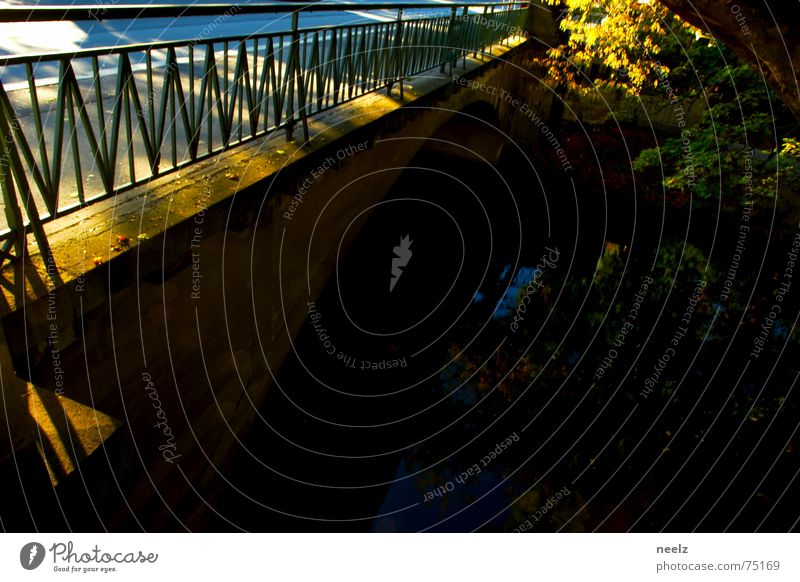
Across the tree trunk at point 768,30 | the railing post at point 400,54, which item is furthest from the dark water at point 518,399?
the tree trunk at point 768,30

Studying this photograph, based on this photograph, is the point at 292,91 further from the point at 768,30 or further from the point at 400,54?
the point at 768,30

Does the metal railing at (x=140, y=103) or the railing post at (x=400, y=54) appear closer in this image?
the metal railing at (x=140, y=103)

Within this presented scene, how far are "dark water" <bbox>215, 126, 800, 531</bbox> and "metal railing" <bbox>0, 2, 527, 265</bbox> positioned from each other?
3558 mm

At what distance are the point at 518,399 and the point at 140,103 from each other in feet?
23.4

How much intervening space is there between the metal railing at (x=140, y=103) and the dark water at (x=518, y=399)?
11.7 feet

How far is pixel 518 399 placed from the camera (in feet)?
30.9

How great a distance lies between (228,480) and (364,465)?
200 centimetres

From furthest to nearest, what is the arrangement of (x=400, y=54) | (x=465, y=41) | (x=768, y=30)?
(x=465, y=41) → (x=400, y=54) → (x=768, y=30)

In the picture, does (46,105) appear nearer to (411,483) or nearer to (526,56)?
(411,483)

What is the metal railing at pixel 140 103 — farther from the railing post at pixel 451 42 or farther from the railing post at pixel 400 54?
the railing post at pixel 451 42

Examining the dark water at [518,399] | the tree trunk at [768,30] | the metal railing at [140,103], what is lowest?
the dark water at [518,399]

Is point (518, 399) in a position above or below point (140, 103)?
below

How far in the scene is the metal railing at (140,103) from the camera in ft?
11.5

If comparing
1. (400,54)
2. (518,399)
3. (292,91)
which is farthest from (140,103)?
(518,399)
